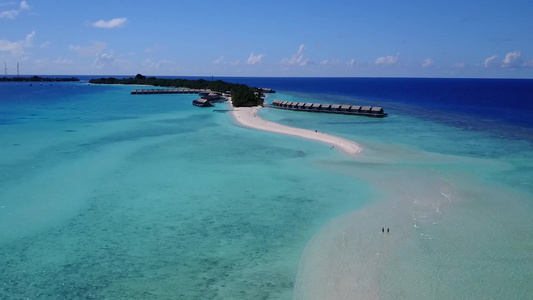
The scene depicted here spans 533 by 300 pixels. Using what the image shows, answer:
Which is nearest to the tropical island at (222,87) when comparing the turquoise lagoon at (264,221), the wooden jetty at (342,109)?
the wooden jetty at (342,109)

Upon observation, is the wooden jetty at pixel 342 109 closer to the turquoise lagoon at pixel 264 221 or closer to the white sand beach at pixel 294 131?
the white sand beach at pixel 294 131

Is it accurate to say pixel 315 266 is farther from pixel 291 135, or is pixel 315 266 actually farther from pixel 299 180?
pixel 291 135

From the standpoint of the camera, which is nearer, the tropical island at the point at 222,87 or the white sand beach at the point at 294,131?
the white sand beach at the point at 294,131

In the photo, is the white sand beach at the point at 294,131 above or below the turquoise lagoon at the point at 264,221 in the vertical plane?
above

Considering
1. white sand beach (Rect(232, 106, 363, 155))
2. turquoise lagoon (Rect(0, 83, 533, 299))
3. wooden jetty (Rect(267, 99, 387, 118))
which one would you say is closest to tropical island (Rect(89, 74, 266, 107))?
wooden jetty (Rect(267, 99, 387, 118))

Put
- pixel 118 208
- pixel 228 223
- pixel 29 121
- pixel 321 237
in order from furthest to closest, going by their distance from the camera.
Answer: pixel 29 121, pixel 118 208, pixel 228 223, pixel 321 237

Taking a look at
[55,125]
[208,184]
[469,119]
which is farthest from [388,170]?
[55,125]

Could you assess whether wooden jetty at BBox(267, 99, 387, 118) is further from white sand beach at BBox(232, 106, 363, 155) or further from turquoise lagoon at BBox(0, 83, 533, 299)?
turquoise lagoon at BBox(0, 83, 533, 299)

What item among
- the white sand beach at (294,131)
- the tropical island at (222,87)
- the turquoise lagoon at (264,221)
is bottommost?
the turquoise lagoon at (264,221)
